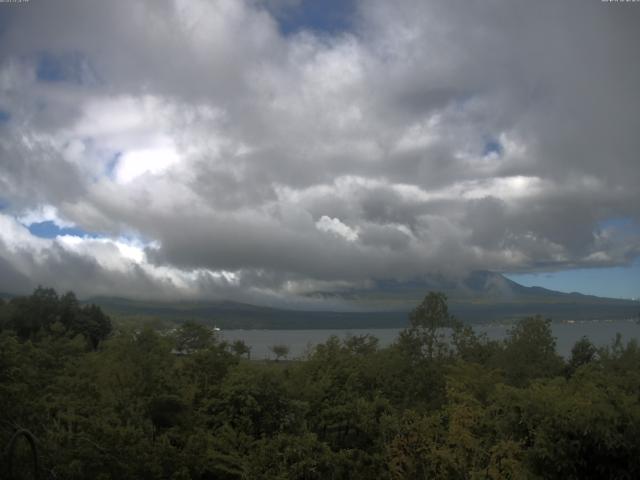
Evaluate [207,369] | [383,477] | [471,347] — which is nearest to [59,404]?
[207,369]

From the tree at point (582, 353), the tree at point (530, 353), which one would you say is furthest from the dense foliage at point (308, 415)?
the tree at point (582, 353)

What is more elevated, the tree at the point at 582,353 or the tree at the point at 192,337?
the tree at the point at 192,337

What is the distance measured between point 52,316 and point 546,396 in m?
65.9

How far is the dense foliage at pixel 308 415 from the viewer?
16.4 m

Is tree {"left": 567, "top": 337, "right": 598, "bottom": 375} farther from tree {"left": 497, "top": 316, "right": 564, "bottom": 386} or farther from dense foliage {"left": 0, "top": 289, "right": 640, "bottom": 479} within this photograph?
dense foliage {"left": 0, "top": 289, "right": 640, "bottom": 479}

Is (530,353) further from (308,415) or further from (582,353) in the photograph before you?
(308,415)

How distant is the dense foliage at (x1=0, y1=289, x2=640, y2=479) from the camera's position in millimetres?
16406

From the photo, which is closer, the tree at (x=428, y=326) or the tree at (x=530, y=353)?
the tree at (x=428, y=326)

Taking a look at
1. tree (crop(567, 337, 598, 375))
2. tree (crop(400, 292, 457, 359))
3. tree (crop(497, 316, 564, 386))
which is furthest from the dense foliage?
tree (crop(567, 337, 598, 375))

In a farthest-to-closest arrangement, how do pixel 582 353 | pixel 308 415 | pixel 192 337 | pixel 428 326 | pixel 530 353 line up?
pixel 582 353, pixel 530 353, pixel 428 326, pixel 192 337, pixel 308 415

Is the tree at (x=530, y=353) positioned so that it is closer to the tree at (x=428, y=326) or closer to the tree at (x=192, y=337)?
the tree at (x=428, y=326)

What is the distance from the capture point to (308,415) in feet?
83.5

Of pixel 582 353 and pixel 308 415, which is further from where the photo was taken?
pixel 582 353

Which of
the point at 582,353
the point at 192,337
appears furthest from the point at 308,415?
the point at 582,353
